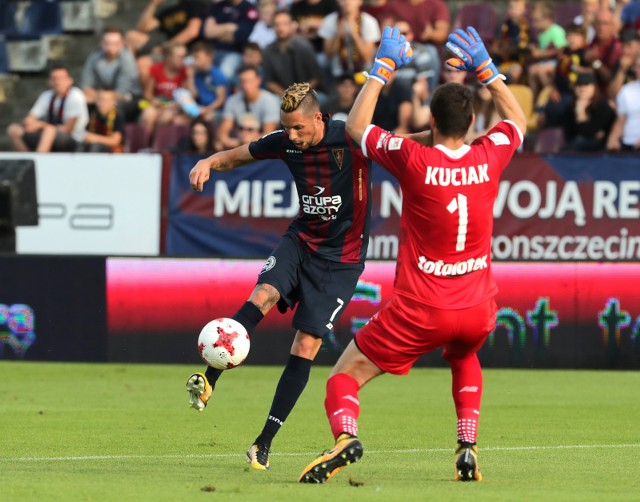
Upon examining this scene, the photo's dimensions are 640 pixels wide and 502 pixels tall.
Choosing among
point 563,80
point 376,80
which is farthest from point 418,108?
point 376,80

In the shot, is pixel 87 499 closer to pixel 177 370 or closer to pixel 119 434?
pixel 119 434

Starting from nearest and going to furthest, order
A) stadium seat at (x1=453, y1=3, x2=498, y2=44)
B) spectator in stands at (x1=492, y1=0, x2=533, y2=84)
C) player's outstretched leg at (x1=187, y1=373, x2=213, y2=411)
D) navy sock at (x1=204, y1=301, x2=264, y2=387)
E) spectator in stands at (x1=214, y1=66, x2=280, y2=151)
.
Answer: player's outstretched leg at (x1=187, y1=373, x2=213, y2=411) < navy sock at (x1=204, y1=301, x2=264, y2=387) < spectator in stands at (x1=214, y1=66, x2=280, y2=151) < spectator in stands at (x1=492, y1=0, x2=533, y2=84) < stadium seat at (x1=453, y1=3, x2=498, y2=44)

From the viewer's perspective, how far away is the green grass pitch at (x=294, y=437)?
7.30 meters

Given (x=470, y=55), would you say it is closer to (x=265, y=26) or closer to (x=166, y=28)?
(x=265, y=26)

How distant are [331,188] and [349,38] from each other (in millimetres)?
11259

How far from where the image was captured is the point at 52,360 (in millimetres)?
16000

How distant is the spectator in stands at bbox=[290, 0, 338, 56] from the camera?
2100 centimetres

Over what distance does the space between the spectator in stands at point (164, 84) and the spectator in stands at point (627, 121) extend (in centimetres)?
648

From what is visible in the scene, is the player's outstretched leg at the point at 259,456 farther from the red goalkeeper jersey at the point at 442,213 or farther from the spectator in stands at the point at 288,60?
the spectator in stands at the point at 288,60

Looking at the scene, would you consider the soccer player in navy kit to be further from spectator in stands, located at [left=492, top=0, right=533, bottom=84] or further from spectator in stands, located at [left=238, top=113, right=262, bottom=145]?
spectator in stands, located at [left=492, top=0, right=533, bottom=84]

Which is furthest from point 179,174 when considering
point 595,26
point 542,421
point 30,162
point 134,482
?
point 134,482

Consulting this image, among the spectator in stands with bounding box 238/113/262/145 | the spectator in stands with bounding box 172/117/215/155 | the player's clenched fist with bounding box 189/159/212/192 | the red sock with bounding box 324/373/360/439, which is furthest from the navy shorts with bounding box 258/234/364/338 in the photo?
the spectator in stands with bounding box 172/117/215/155

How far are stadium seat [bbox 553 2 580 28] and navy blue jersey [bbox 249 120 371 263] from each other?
1337 centimetres

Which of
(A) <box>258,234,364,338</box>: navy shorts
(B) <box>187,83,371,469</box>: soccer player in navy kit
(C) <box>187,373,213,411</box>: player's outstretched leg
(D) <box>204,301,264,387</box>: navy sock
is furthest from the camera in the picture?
(A) <box>258,234,364,338</box>: navy shorts
